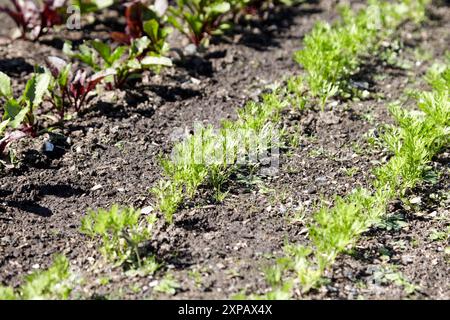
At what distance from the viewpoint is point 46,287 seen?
10.5 ft

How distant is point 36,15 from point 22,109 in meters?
1.64

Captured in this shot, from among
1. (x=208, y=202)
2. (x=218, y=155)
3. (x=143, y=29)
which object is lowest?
(x=208, y=202)

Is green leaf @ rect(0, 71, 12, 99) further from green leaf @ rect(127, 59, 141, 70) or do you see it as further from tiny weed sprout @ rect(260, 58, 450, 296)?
tiny weed sprout @ rect(260, 58, 450, 296)

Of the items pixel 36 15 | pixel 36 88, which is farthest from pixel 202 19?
pixel 36 88

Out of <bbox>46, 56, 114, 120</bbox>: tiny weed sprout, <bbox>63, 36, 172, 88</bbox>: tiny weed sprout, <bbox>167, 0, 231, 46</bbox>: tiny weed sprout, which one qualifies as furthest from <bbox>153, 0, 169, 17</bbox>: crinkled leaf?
<bbox>46, 56, 114, 120</bbox>: tiny weed sprout

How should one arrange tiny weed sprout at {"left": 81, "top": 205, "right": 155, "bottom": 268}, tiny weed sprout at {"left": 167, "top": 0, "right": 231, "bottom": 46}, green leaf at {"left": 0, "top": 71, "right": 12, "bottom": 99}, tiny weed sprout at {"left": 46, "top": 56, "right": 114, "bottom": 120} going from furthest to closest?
tiny weed sprout at {"left": 167, "top": 0, "right": 231, "bottom": 46}, tiny weed sprout at {"left": 46, "top": 56, "right": 114, "bottom": 120}, green leaf at {"left": 0, "top": 71, "right": 12, "bottom": 99}, tiny weed sprout at {"left": 81, "top": 205, "right": 155, "bottom": 268}

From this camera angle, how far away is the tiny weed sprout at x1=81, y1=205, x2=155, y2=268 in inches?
131

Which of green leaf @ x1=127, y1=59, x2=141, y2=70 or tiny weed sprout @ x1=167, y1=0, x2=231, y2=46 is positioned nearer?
green leaf @ x1=127, y1=59, x2=141, y2=70

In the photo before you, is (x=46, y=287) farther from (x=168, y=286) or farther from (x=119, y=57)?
(x=119, y=57)

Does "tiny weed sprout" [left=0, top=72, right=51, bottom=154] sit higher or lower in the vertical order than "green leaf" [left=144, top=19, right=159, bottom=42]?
lower

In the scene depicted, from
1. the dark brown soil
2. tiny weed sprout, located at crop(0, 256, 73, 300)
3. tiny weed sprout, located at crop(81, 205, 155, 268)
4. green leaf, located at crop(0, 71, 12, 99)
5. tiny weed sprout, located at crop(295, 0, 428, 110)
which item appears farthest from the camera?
tiny weed sprout, located at crop(295, 0, 428, 110)

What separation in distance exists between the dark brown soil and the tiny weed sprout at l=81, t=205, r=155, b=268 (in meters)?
0.08

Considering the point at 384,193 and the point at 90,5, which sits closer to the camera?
the point at 384,193

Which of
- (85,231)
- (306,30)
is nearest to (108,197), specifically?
(85,231)
